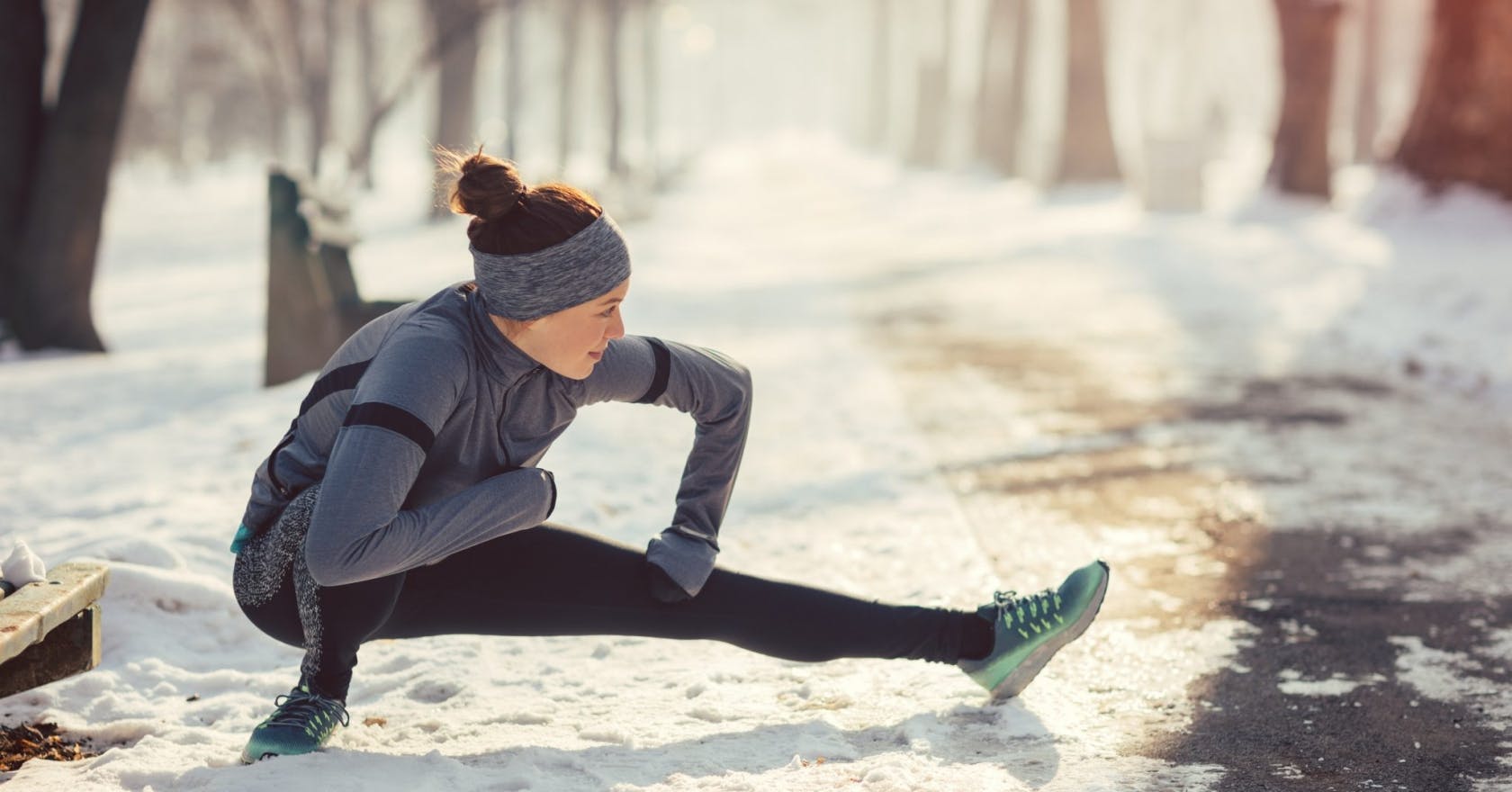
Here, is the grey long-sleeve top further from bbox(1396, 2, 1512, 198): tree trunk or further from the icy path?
bbox(1396, 2, 1512, 198): tree trunk

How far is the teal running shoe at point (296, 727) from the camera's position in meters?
3.36

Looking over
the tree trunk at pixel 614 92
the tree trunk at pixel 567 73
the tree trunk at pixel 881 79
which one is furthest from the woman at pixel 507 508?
the tree trunk at pixel 881 79

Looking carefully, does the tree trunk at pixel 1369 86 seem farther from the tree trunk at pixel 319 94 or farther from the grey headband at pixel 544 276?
the grey headband at pixel 544 276

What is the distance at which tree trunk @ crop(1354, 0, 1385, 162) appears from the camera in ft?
118

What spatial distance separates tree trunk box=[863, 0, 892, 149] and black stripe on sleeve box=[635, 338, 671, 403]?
53.3 meters

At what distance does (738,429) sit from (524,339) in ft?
2.40

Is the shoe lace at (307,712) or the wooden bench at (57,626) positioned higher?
the wooden bench at (57,626)

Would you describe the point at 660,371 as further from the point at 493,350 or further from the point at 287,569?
the point at 287,569

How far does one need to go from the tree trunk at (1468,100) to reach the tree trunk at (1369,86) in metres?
20.7

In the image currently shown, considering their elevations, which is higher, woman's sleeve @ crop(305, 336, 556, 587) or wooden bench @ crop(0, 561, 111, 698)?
woman's sleeve @ crop(305, 336, 556, 587)

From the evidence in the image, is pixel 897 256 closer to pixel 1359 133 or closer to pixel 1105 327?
pixel 1105 327

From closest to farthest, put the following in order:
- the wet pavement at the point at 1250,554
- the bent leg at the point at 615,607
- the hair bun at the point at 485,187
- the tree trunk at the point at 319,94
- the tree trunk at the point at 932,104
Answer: the hair bun at the point at 485,187 → the bent leg at the point at 615,607 → the wet pavement at the point at 1250,554 → the tree trunk at the point at 319,94 → the tree trunk at the point at 932,104

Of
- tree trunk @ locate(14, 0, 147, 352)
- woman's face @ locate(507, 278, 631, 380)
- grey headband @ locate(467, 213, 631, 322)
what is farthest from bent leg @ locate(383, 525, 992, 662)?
tree trunk @ locate(14, 0, 147, 352)

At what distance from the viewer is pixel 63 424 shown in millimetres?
8055
